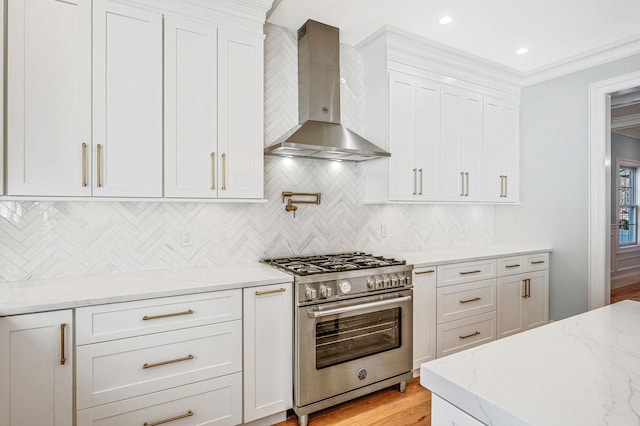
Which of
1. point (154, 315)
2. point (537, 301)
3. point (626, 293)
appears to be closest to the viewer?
point (154, 315)

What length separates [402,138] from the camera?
3.09 meters

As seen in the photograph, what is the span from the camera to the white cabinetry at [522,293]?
131 inches

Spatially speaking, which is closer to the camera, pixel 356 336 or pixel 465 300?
pixel 356 336

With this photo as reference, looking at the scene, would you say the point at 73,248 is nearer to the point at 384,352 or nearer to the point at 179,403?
the point at 179,403

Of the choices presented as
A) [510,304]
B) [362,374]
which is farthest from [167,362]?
[510,304]

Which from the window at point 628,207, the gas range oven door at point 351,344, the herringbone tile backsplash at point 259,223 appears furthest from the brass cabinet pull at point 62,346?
the window at point 628,207

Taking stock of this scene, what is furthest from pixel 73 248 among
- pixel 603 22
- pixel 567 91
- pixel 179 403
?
pixel 567 91

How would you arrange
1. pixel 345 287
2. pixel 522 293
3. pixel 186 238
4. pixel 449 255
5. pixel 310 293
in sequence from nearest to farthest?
pixel 310 293, pixel 345 287, pixel 186 238, pixel 449 255, pixel 522 293

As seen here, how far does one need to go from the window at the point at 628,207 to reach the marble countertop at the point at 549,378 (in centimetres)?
711

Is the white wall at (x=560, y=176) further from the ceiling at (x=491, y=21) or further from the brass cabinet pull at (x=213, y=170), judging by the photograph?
the brass cabinet pull at (x=213, y=170)

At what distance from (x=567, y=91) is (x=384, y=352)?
315cm

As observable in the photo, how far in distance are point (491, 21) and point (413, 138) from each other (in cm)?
103

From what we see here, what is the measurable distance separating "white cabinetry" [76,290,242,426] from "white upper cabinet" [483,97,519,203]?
2.87 meters

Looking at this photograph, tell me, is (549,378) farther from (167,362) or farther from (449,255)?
(449,255)
